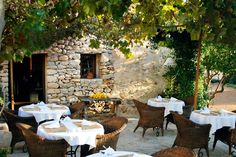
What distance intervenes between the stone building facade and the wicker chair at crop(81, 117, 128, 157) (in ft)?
16.4

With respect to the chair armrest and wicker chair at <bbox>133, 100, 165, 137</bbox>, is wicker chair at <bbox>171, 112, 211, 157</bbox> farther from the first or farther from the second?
wicker chair at <bbox>133, 100, 165, 137</bbox>

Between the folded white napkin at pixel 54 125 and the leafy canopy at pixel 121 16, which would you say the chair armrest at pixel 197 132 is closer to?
the leafy canopy at pixel 121 16

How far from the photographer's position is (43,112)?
772 cm

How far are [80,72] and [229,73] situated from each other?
4.81 metres

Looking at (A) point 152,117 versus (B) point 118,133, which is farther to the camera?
(A) point 152,117

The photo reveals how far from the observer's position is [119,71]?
12289 mm

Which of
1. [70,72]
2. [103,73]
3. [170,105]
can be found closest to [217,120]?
[170,105]

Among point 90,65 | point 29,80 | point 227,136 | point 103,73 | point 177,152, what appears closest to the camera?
point 177,152

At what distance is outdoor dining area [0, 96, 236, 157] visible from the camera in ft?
18.6

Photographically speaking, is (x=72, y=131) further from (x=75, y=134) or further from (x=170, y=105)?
(x=170, y=105)

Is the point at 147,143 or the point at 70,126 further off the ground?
the point at 70,126

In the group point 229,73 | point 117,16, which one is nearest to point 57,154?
point 117,16

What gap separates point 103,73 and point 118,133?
6.12 meters

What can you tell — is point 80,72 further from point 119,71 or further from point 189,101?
point 189,101
